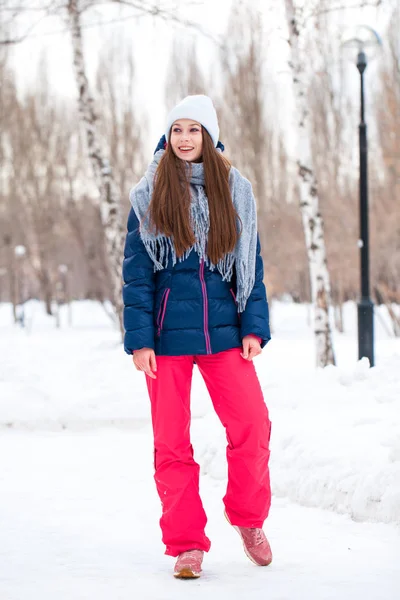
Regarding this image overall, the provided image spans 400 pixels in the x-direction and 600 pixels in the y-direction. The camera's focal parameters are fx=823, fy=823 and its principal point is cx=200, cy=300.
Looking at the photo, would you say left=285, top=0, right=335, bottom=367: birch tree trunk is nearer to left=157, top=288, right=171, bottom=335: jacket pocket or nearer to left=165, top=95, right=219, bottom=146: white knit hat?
left=165, top=95, right=219, bottom=146: white knit hat

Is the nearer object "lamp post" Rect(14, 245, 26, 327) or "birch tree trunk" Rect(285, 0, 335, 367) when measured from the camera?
"birch tree trunk" Rect(285, 0, 335, 367)

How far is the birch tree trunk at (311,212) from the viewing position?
10.3 m

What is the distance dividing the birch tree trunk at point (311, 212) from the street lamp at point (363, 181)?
3.41 ft

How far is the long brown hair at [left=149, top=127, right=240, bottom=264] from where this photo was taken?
125 inches

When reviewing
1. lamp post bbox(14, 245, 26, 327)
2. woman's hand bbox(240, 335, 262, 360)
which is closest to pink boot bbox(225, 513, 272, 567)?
woman's hand bbox(240, 335, 262, 360)

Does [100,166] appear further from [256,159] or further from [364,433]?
[256,159]

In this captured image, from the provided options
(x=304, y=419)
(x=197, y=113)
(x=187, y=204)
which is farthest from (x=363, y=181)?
(x=187, y=204)

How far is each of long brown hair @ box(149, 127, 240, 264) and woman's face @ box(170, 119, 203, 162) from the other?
26mm

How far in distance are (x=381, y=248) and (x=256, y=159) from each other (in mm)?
5115

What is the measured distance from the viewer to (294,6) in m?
9.94

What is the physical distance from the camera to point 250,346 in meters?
3.18

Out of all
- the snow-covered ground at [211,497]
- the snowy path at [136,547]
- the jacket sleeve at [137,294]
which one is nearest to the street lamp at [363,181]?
the snow-covered ground at [211,497]

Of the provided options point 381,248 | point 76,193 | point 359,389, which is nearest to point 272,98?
point 381,248

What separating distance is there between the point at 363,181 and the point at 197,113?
620 cm
